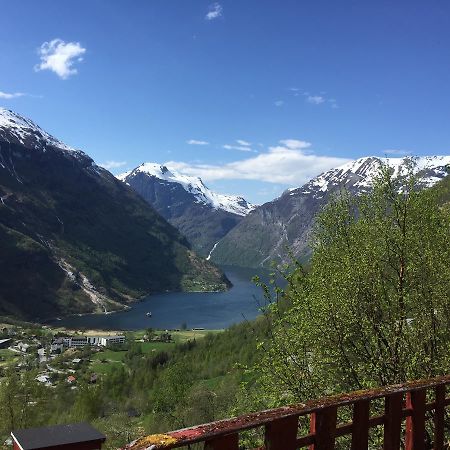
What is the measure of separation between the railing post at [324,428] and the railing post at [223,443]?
1262 mm

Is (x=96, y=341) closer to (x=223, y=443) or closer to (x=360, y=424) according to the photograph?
(x=360, y=424)

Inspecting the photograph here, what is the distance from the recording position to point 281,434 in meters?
5.70

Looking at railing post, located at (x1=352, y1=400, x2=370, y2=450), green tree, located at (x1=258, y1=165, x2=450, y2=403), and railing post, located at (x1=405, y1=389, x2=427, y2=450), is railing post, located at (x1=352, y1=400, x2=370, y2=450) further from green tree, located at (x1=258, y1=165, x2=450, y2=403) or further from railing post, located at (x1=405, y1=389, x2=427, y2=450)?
green tree, located at (x1=258, y1=165, x2=450, y2=403)

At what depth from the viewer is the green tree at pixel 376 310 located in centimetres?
1631

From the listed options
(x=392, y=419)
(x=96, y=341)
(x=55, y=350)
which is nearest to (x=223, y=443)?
(x=392, y=419)

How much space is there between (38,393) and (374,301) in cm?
5945

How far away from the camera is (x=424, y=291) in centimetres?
1678

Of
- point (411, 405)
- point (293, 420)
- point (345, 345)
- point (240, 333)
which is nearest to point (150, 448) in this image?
point (293, 420)

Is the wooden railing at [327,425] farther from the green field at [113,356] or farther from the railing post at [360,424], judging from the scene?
the green field at [113,356]

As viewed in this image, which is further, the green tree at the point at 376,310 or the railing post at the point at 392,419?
the green tree at the point at 376,310

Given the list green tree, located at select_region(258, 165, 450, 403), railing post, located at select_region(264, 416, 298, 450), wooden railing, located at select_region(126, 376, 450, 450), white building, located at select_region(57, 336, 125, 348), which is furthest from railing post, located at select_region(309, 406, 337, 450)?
white building, located at select_region(57, 336, 125, 348)

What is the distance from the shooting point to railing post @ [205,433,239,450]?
520 centimetres

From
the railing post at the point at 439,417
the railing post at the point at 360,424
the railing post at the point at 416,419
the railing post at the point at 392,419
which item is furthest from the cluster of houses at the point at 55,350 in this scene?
the railing post at the point at 360,424

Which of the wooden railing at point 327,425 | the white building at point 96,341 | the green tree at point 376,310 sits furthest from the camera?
the white building at point 96,341
